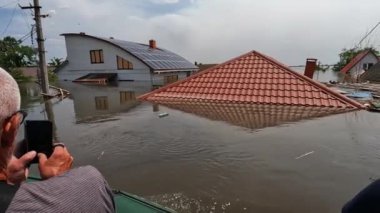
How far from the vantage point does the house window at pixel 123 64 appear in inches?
1291

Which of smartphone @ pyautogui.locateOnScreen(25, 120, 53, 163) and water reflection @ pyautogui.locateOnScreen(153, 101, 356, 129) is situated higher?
smartphone @ pyautogui.locateOnScreen(25, 120, 53, 163)

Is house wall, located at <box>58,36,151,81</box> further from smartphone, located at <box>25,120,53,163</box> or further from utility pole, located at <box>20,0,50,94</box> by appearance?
smartphone, located at <box>25,120,53,163</box>

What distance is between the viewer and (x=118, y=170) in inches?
252

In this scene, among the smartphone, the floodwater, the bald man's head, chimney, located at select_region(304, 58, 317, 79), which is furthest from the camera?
chimney, located at select_region(304, 58, 317, 79)

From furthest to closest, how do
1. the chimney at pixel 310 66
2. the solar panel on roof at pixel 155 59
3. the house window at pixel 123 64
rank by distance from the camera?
the house window at pixel 123 64, the solar panel on roof at pixel 155 59, the chimney at pixel 310 66

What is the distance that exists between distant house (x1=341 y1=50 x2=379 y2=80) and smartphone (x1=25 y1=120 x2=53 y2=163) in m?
41.2

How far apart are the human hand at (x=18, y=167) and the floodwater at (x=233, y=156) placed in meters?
3.39

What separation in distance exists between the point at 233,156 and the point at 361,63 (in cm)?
3865

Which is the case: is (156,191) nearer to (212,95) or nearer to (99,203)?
(99,203)

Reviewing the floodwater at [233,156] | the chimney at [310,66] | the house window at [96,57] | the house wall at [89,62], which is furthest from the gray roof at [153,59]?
the floodwater at [233,156]

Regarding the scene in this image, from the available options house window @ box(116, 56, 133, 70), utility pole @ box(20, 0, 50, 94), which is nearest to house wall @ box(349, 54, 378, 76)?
house window @ box(116, 56, 133, 70)

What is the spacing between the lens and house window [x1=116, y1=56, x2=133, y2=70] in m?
32.8

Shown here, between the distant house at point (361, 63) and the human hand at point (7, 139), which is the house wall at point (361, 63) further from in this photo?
the human hand at point (7, 139)

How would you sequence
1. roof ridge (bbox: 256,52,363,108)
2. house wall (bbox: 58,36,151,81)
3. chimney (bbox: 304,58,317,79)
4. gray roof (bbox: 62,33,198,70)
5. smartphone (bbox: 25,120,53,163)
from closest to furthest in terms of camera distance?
smartphone (bbox: 25,120,53,163), roof ridge (bbox: 256,52,363,108), chimney (bbox: 304,58,317,79), gray roof (bbox: 62,33,198,70), house wall (bbox: 58,36,151,81)
